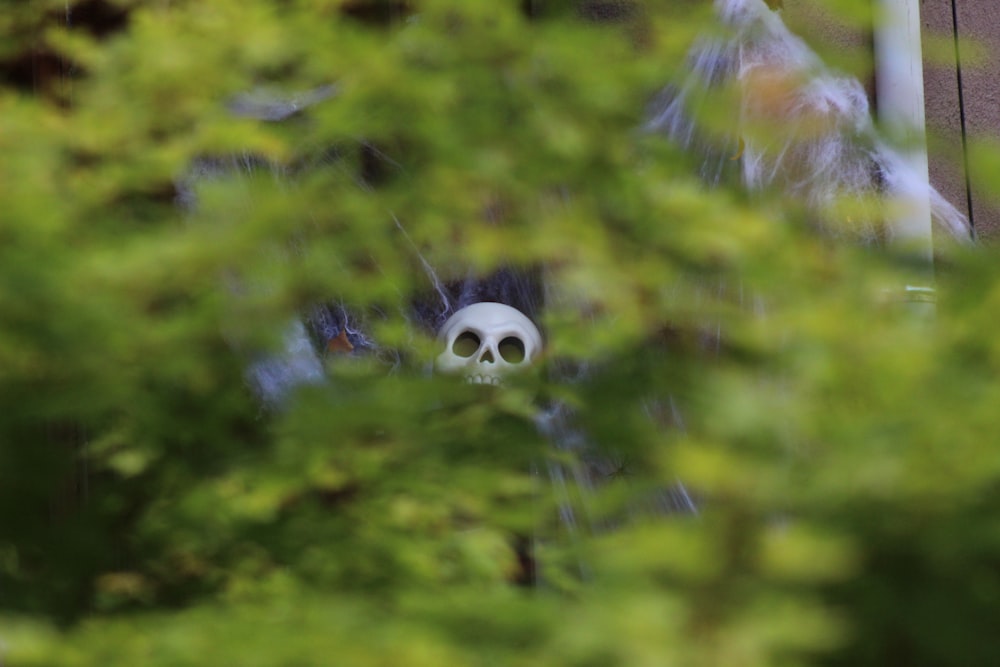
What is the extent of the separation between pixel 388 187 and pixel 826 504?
0.79m

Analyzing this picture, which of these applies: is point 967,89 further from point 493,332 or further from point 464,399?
point 464,399

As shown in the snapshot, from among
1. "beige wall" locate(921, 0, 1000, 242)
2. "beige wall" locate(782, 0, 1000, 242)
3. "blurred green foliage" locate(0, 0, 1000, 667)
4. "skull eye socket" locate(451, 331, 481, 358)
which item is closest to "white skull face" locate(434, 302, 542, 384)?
"skull eye socket" locate(451, 331, 481, 358)

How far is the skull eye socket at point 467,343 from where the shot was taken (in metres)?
4.30

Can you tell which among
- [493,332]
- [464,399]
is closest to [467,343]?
[493,332]

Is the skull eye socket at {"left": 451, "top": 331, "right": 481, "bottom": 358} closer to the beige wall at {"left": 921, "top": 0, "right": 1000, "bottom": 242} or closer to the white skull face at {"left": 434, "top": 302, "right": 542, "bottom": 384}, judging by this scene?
the white skull face at {"left": 434, "top": 302, "right": 542, "bottom": 384}

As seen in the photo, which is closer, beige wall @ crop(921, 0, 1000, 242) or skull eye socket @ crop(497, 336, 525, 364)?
skull eye socket @ crop(497, 336, 525, 364)

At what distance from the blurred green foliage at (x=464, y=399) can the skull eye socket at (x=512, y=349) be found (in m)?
2.60

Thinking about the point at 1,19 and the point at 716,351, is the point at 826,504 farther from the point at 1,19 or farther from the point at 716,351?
the point at 1,19

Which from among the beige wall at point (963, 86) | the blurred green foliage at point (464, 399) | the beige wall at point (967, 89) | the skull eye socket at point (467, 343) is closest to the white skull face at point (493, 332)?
the skull eye socket at point (467, 343)

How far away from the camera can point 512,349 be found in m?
4.35

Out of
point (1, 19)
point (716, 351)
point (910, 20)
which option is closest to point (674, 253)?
point (716, 351)

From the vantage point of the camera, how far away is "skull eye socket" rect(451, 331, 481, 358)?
14.1 ft

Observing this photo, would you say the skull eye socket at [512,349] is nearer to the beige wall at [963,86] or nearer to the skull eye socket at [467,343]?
the skull eye socket at [467,343]

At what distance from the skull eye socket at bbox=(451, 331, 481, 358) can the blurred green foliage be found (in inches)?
103
